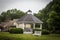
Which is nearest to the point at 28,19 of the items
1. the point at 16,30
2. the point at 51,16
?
the point at 16,30

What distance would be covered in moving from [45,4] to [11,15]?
0.81 metres

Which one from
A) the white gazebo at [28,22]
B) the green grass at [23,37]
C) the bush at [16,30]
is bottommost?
the green grass at [23,37]

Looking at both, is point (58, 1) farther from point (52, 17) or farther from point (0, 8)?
point (0, 8)

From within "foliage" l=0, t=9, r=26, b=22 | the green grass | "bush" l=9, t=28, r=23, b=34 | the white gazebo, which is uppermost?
"foliage" l=0, t=9, r=26, b=22

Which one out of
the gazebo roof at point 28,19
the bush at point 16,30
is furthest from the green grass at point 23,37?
the gazebo roof at point 28,19

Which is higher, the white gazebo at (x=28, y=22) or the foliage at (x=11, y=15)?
the foliage at (x=11, y=15)

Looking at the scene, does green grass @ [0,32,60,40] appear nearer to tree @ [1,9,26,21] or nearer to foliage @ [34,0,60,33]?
foliage @ [34,0,60,33]

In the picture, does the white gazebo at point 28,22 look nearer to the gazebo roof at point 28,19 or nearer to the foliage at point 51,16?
the gazebo roof at point 28,19

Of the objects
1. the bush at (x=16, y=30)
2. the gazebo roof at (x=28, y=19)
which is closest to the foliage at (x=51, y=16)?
the gazebo roof at (x=28, y=19)

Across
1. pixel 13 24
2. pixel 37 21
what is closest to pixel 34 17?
pixel 37 21

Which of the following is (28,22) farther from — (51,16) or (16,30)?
(51,16)

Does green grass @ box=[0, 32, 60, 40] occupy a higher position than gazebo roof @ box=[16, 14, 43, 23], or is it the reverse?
gazebo roof @ box=[16, 14, 43, 23]

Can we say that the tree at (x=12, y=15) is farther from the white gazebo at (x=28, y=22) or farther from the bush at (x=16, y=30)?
the bush at (x=16, y=30)

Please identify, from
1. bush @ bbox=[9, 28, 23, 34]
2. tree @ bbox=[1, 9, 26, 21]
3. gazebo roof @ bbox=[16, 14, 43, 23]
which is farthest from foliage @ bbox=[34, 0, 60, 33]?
bush @ bbox=[9, 28, 23, 34]
